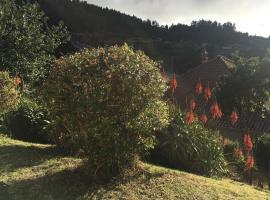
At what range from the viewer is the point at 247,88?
25219 millimetres

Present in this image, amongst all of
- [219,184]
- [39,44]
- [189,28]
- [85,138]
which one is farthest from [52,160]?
[189,28]

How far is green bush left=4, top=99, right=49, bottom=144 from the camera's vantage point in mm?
13297

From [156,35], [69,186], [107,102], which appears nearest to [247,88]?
[107,102]

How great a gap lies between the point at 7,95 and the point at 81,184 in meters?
5.47

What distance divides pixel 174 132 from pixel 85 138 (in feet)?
10.7

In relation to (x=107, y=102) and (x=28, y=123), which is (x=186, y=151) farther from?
(x=28, y=123)

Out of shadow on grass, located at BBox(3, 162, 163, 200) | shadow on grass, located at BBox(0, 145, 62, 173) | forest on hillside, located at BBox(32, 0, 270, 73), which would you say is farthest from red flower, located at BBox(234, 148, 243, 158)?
forest on hillside, located at BBox(32, 0, 270, 73)

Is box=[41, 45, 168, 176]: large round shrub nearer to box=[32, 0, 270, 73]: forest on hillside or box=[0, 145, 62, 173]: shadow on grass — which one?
box=[0, 145, 62, 173]: shadow on grass

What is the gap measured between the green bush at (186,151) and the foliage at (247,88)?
13536 millimetres

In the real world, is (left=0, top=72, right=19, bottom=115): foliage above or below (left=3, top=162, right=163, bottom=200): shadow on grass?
above

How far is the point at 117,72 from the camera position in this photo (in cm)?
848

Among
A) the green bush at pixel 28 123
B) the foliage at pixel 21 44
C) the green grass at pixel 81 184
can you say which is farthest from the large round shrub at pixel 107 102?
the foliage at pixel 21 44

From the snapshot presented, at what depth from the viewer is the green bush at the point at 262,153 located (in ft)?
67.5

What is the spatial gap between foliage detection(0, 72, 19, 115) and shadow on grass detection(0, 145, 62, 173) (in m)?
2.41
